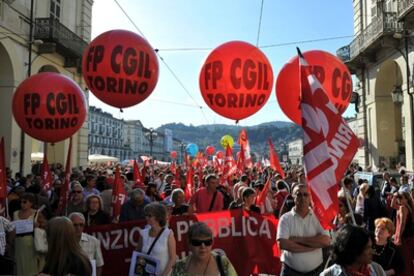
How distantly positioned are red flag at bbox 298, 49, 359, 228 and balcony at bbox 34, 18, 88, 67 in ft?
56.1

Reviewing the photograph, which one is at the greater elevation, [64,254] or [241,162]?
[241,162]

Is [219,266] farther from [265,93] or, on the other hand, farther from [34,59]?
[34,59]

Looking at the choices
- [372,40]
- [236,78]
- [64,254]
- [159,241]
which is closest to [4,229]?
[159,241]

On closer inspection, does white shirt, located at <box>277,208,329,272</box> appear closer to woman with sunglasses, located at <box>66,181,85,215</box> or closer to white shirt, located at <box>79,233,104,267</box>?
white shirt, located at <box>79,233,104,267</box>

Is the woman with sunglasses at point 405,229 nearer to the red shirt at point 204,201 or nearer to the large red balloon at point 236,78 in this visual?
the large red balloon at point 236,78

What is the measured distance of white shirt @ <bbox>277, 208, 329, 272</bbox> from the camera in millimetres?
4680

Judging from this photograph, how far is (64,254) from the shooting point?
11.4 feet

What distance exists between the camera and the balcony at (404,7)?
1712cm

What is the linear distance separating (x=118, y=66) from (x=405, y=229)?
526 centimetres

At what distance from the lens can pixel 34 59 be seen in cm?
1956

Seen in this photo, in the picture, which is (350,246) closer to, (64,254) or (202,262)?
(202,262)

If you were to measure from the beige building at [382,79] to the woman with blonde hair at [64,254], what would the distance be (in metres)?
18.2

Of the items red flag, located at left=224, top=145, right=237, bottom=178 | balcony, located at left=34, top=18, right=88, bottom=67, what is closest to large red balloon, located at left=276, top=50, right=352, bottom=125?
red flag, located at left=224, top=145, right=237, bottom=178

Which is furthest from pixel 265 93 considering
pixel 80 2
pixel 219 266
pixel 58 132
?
pixel 80 2
